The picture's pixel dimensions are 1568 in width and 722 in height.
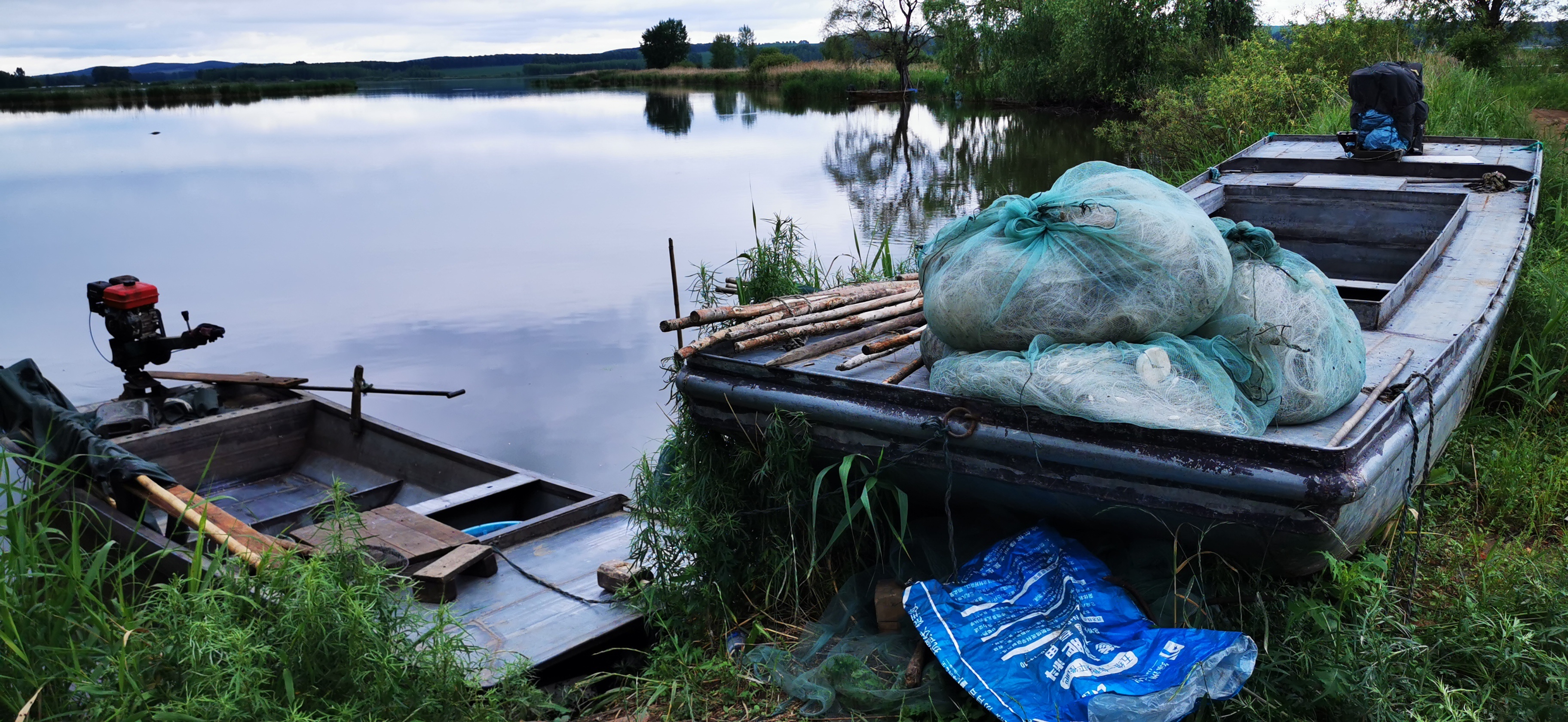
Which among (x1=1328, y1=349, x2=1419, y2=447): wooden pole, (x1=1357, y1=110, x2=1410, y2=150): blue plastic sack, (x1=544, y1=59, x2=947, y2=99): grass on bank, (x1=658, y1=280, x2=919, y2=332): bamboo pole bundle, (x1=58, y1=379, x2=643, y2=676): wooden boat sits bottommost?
(x1=58, y1=379, x2=643, y2=676): wooden boat

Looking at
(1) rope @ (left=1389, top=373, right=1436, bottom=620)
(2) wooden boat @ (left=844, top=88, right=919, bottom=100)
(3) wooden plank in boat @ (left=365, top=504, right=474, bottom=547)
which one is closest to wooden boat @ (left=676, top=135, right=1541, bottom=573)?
(1) rope @ (left=1389, top=373, right=1436, bottom=620)

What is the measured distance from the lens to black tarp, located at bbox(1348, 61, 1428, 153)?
7.04 m

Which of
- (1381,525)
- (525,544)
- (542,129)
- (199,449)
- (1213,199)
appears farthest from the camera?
(542,129)

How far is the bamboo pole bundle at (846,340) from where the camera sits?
3523mm

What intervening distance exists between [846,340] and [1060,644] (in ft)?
4.78

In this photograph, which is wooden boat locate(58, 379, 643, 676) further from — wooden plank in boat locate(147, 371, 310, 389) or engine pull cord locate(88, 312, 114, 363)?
engine pull cord locate(88, 312, 114, 363)

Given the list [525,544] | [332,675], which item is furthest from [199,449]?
[332,675]

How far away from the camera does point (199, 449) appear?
718 cm

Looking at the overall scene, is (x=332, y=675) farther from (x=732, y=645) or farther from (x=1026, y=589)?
(x=1026, y=589)

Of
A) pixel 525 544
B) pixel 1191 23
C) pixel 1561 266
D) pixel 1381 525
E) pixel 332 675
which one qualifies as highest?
pixel 1191 23

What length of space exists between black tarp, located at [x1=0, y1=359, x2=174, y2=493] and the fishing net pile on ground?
323 cm

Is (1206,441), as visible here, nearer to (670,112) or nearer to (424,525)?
(424,525)

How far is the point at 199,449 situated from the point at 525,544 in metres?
3.34

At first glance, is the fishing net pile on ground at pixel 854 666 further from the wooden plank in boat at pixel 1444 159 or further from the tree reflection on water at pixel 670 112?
the tree reflection on water at pixel 670 112
